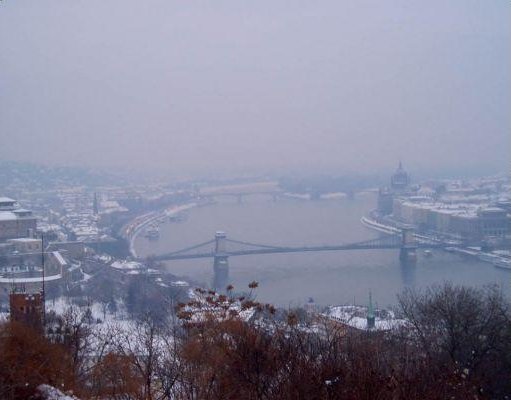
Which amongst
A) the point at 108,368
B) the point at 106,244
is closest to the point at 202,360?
the point at 108,368

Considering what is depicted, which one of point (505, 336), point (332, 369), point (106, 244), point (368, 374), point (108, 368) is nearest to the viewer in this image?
point (368, 374)

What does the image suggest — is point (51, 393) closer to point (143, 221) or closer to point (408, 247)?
point (408, 247)

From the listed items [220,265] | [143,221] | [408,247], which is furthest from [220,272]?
[143,221]

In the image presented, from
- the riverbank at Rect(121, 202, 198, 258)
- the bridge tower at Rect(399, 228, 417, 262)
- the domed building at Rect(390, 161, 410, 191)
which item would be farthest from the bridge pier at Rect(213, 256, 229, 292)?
the domed building at Rect(390, 161, 410, 191)

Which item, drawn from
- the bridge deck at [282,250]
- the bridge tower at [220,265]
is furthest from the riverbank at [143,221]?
the bridge tower at [220,265]

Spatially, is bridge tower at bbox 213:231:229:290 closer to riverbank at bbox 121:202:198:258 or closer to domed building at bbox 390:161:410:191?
riverbank at bbox 121:202:198:258

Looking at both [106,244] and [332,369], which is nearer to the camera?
[332,369]

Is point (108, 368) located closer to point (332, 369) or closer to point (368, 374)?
point (332, 369)
